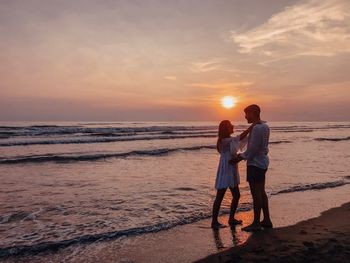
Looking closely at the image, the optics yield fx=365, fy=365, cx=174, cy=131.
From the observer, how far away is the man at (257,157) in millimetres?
6227

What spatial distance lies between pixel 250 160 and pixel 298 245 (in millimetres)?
1661

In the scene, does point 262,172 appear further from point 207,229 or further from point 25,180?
point 25,180

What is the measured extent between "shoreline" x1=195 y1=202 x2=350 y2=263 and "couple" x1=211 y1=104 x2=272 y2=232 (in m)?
0.49

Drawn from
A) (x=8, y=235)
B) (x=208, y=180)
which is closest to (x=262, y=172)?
(x=8, y=235)

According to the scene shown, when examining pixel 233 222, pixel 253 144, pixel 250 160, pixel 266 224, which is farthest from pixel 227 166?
pixel 266 224

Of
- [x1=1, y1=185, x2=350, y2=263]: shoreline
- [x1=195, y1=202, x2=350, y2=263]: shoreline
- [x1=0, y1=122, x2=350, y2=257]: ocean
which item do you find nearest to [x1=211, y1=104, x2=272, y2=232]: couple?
[x1=1, y1=185, x2=350, y2=263]: shoreline

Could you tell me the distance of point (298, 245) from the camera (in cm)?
527

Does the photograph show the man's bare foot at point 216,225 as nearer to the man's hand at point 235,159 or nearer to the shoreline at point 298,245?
the shoreline at point 298,245

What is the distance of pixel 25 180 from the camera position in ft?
40.6

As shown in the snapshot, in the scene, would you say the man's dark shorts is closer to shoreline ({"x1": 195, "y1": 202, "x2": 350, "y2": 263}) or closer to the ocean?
shoreline ({"x1": 195, "y1": 202, "x2": 350, "y2": 263})

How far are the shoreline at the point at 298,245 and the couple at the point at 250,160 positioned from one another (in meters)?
0.49

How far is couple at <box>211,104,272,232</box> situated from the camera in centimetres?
626

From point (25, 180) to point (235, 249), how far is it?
9.27 metres

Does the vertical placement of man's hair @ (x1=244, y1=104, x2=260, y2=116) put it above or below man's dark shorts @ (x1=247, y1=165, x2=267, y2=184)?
above
